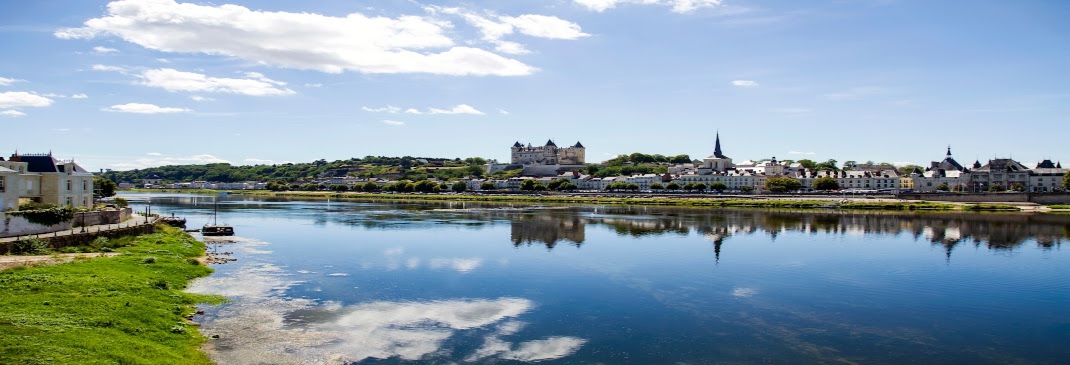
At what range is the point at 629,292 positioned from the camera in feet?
73.2

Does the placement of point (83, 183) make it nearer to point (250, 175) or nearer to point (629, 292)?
point (629, 292)

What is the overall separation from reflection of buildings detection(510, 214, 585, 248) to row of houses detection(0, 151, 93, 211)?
21.4 metres

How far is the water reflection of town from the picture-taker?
40.0 m

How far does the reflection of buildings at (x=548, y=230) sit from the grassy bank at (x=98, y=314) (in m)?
19.8

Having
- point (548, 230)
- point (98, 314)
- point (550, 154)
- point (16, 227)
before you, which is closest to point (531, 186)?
point (550, 154)

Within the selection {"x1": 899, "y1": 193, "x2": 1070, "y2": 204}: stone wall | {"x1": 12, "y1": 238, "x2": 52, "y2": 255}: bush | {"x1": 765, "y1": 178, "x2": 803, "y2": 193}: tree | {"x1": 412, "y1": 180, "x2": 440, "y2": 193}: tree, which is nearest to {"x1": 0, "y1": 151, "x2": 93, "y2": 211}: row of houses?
{"x1": 12, "y1": 238, "x2": 52, "y2": 255}: bush

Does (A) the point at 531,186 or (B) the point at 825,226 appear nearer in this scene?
(B) the point at 825,226

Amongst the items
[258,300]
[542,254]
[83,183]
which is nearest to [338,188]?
[83,183]

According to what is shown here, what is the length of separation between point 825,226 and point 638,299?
1338 inches

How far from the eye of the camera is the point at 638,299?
2105 centimetres

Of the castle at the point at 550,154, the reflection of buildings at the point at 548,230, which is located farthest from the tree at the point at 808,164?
the reflection of buildings at the point at 548,230

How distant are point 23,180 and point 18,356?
23.2 m

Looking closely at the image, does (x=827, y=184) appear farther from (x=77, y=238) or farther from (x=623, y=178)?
(x=77, y=238)

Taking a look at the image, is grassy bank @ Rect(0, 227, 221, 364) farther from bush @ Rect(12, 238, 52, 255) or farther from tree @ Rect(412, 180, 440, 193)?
tree @ Rect(412, 180, 440, 193)
